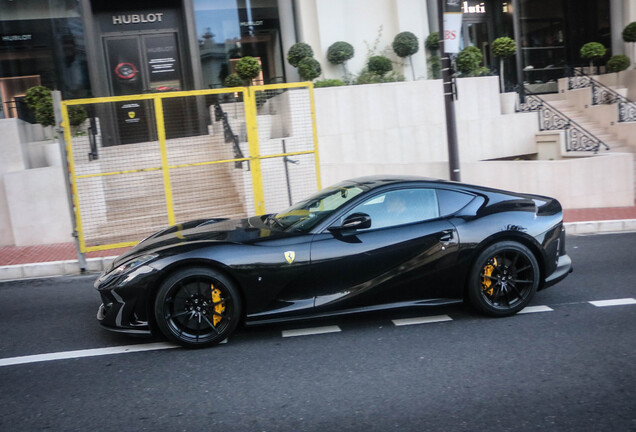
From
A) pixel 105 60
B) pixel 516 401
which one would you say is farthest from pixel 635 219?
pixel 105 60

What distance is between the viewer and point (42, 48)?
16781 mm

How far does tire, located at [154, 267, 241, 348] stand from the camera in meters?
5.11

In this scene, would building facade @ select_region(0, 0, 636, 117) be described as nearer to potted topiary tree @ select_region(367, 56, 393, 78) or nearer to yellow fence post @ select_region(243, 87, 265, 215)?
potted topiary tree @ select_region(367, 56, 393, 78)

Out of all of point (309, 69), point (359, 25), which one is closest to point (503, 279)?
point (309, 69)

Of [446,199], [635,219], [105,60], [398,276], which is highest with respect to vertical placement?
[105,60]

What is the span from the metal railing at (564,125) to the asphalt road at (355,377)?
8.75 meters

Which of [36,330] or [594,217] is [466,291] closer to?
[36,330]

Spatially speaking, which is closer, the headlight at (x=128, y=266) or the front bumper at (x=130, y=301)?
the front bumper at (x=130, y=301)

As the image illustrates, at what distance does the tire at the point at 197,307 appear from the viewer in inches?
201

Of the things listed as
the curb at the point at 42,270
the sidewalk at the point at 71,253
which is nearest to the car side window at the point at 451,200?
the sidewalk at the point at 71,253

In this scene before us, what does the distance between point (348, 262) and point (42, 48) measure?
1484cm

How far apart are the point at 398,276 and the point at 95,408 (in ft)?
9.04

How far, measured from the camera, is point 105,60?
16.9 meters

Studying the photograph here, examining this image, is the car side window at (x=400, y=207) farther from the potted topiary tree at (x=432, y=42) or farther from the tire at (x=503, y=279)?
the potted topiary tree at (x=432, y=42)
